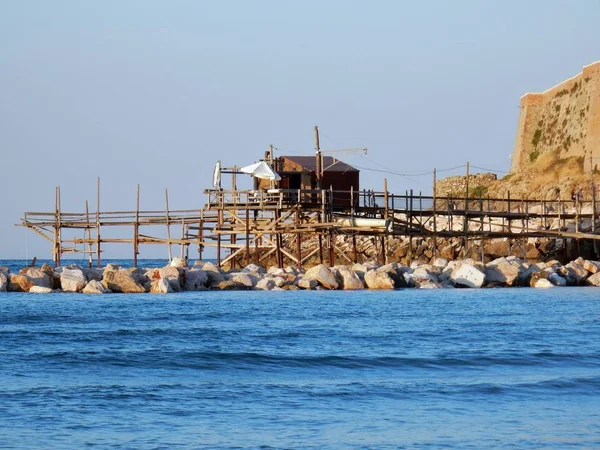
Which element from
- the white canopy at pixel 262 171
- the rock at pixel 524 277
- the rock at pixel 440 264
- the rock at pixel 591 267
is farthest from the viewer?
the white canopy at pixel 262 171

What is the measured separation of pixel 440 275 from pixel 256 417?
2432 cm

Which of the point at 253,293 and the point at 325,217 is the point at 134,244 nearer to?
the point at 325,217

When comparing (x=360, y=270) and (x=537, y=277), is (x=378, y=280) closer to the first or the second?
(x=360, y=270)

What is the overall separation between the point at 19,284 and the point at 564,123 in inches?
1578

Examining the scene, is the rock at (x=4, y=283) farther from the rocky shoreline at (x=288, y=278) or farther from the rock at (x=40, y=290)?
the rock at (x=40, y=290)

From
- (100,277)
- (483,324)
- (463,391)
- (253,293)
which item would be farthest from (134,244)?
(463,391)

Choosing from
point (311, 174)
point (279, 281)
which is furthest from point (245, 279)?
point (311, 174)

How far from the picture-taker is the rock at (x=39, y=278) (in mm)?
33906

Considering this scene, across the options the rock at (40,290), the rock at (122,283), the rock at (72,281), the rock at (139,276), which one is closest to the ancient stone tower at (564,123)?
the rock at (139,276)

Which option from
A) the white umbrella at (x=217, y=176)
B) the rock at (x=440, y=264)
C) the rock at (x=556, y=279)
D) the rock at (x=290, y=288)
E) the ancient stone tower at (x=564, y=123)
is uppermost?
the ancient stone tower at (x=564, y=123)

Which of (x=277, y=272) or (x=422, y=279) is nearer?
(x=422, y=279)

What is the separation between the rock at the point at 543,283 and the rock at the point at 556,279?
24 centimetres

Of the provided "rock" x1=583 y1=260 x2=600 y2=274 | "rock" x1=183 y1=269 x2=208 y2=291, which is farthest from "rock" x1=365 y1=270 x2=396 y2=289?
"rock" x1=583 y1=260 x2=600 y2=274

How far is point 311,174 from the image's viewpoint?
44469 millimetres
